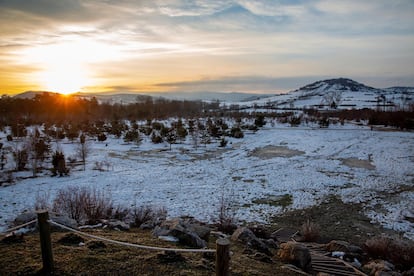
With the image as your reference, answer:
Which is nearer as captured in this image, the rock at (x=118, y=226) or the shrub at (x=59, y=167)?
the rock at (x=118, y=226)

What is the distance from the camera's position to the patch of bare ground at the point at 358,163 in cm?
2040

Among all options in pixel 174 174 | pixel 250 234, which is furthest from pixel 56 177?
pixel 250 234

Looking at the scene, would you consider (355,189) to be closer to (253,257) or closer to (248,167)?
(248,167)

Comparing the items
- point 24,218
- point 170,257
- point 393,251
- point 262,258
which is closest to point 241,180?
point 393,251

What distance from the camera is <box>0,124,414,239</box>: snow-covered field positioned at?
12289 mm

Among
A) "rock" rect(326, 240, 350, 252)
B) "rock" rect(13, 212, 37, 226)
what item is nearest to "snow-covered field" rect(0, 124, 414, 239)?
"rock" rect(13, 212, 37, 226)

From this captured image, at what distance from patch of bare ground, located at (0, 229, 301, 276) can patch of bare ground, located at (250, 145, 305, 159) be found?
18851 mm

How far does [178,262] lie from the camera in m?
5.38

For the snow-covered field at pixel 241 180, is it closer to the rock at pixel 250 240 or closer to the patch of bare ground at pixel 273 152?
the patch of bare ground at pixel 273 152

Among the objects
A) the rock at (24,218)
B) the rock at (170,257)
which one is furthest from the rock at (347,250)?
the rock at (24,218)

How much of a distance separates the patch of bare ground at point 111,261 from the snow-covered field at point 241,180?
4.49 meters

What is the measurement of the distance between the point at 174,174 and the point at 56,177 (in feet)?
22.8

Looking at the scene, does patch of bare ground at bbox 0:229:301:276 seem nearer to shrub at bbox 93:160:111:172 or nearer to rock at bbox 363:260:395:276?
rock at bbox 363:260:395:276

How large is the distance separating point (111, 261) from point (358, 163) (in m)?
21.0
